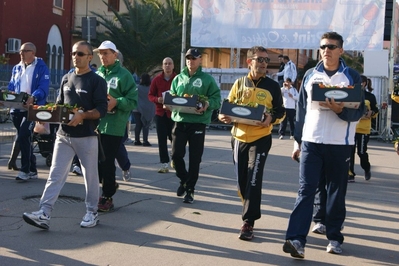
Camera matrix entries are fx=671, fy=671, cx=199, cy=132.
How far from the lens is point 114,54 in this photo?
8234mm

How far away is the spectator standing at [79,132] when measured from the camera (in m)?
7.14

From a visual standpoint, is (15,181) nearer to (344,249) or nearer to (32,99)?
(32,99)

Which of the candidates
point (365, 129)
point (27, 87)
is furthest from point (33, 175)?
point (365, 129)

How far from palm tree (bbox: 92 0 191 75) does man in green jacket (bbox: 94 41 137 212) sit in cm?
2873

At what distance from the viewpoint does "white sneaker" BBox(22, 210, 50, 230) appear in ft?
22.9

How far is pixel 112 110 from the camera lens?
808 centimetres

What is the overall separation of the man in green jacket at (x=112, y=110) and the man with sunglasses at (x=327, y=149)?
2.44 metres

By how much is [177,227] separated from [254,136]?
1.44 m

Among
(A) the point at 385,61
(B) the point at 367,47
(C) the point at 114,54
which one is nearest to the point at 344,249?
(C) the point at 114,54

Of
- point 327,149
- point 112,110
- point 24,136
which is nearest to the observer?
point 327,149

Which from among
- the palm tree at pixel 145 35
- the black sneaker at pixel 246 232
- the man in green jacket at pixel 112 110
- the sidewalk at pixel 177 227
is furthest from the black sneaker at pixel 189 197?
the palm tree at pixel 145 35

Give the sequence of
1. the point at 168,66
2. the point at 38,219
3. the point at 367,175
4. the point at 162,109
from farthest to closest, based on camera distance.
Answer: the point at 367,175, the point at 168,66, the point at 162,109, the point at 38,219

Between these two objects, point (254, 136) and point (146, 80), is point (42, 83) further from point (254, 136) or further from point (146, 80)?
point (146, 80)

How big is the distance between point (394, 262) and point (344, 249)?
585 millimetres
